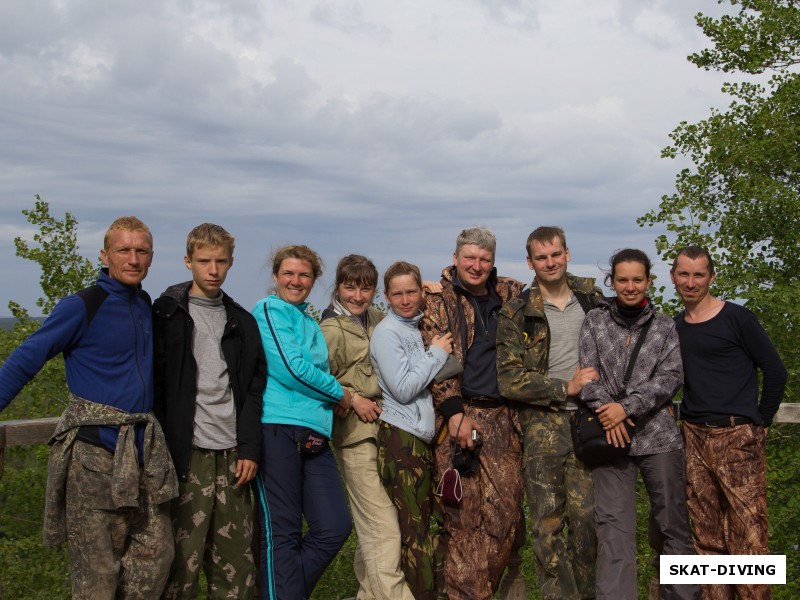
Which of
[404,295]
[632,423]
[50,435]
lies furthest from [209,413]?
[632,423]

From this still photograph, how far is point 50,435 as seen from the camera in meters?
4.09

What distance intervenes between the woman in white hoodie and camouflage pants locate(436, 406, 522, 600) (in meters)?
0.11

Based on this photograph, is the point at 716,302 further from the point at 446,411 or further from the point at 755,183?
the point at 755,183

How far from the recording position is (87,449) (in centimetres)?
366

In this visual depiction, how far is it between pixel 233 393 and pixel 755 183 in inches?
517

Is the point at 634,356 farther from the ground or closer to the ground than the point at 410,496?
farther from the ground

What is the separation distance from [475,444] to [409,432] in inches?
14.2

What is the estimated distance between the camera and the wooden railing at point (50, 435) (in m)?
4.02

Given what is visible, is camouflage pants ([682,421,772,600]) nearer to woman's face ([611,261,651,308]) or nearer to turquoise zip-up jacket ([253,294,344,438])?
woman's face ([611,261,651,308])

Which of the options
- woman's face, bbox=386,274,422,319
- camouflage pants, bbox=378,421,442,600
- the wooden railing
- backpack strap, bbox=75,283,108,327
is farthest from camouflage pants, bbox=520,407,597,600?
backpack strap, bbox=75,283,108,327

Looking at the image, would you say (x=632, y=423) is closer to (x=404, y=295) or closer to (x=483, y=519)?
(x=483, y=519)

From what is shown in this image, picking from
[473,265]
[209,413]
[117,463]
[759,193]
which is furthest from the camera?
[759,193]

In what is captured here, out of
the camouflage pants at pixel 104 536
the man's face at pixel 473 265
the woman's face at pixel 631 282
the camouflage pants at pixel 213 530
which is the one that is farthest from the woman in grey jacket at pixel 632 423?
the camouflage pants at pixel 104 536

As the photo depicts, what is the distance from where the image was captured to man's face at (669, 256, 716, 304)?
4.55m
